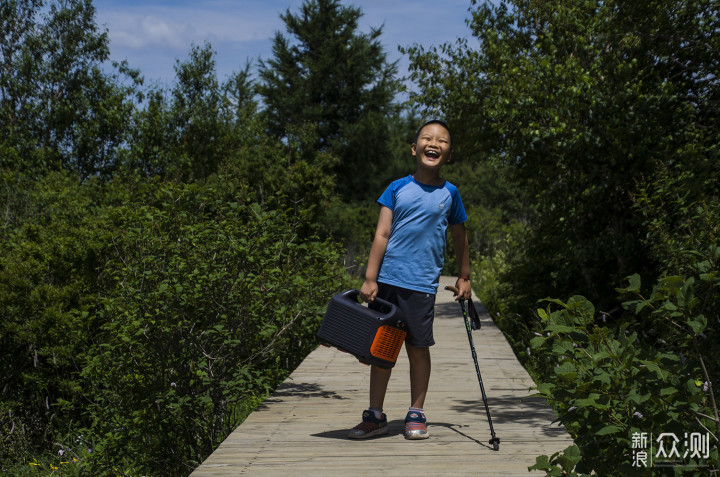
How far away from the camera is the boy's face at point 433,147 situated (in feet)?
15.7

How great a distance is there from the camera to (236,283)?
568 cm

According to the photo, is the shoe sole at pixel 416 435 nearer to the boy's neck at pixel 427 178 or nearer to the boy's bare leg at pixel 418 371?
the boy's bare leg at pixel 418 371

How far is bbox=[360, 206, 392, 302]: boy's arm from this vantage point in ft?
15.3

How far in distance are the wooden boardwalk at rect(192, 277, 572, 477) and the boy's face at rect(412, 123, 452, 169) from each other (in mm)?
1499

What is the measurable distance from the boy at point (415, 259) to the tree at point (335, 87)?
97.9ft

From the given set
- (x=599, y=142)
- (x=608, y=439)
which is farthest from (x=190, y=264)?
(x=599, y=142)

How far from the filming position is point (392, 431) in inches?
198

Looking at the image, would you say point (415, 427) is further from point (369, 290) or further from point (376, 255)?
point (376, 255)

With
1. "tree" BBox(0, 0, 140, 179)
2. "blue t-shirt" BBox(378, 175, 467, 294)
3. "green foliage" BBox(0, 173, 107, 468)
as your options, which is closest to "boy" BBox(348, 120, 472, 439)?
"blue t-shirt" BBox(378, 175, 467, 294)

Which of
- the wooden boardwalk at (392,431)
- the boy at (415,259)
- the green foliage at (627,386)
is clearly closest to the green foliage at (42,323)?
the wooden boardwalk at (392,431)

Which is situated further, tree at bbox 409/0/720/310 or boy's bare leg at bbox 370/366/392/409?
tree at bbox 409/0/720/310

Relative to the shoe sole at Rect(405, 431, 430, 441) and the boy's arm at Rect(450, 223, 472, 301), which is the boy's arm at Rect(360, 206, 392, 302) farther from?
the shoe sole at Rect(405, 431, 430, 441)

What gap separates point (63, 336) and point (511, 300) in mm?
7775

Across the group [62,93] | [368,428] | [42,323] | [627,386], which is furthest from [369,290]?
[62,93]
